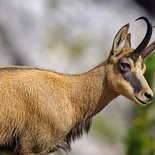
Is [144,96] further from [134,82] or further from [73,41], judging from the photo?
[73,41]

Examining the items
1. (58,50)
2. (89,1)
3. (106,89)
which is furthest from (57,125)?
(89,1)

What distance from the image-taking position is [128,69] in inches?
433

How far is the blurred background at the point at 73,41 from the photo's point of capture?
22.5 metres

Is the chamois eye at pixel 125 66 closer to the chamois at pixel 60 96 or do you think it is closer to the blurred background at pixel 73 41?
the chamois at pixel 60 96

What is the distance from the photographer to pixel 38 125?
10.7m

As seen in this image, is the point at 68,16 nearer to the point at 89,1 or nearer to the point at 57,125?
the point at 89,1

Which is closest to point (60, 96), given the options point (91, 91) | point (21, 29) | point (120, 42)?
point (91, 91)

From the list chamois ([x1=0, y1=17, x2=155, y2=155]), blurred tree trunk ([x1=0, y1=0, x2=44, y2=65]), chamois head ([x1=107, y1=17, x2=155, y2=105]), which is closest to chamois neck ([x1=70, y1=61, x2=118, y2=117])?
chamois ([x1=0, y1=17, x2=155, y2=155])

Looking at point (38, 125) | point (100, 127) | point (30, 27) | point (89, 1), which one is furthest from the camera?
point (89, 1)

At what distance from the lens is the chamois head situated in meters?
10.9

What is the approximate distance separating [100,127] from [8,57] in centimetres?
328

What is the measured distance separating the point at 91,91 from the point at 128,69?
662mm

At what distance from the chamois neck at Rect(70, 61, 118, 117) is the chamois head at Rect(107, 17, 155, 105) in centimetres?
13

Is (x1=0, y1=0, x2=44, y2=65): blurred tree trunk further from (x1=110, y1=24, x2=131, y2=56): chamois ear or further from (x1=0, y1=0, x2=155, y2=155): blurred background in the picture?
(x1=110, y1=24, x2=131, y2=56): chamois ear
